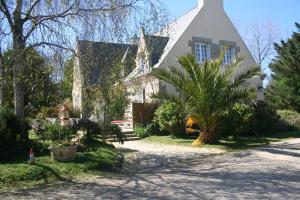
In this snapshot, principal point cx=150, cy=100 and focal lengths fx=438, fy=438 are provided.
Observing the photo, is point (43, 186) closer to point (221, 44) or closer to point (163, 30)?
point (163, 30)

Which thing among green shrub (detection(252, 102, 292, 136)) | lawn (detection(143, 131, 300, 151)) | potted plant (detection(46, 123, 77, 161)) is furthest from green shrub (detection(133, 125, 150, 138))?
potted plant (detection(46, 123, 77, 161))

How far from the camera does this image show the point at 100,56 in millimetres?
14547

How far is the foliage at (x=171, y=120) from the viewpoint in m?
22.4

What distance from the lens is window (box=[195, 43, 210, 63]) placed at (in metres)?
28.5

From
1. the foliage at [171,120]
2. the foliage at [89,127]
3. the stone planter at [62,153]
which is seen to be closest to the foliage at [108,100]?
the foliage at [89,127]

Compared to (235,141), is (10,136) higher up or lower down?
higher up

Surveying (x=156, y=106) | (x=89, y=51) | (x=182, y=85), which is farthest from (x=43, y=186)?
(x=156, y=106)

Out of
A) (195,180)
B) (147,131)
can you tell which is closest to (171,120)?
(147,131)

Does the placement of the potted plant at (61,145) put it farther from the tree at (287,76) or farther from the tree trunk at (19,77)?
the tree at (287,76)

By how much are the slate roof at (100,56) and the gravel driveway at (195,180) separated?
121 inches

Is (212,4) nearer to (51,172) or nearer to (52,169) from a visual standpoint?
(52,169)

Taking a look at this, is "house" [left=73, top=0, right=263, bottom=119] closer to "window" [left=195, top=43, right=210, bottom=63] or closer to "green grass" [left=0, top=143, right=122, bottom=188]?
"window" [left=195, top=43, right=210, bottom=63]

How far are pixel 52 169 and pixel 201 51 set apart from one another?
19101mm

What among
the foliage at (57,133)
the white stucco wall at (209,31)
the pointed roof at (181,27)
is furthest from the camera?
the white stucco wall at (209,31)
